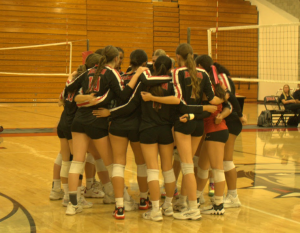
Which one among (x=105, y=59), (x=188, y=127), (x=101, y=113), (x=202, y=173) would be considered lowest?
(x=202, y=173)

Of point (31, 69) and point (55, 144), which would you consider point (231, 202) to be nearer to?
point (55, 144)

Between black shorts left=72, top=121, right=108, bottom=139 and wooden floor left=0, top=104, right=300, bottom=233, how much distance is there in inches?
30.3

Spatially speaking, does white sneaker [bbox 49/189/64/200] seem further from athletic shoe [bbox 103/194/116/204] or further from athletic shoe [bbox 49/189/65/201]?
athletic shoe [bbox 103/194/116/204]

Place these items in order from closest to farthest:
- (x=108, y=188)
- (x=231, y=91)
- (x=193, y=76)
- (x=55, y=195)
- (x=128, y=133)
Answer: (x=193, y=76) → (x=128, y=133) → (x=231, y=91) → (x=108, y=188) → (x=55, y=195)

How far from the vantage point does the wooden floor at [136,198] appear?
3725 mm

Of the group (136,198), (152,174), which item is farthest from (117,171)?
(136,198)

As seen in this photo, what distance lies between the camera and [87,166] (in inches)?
191

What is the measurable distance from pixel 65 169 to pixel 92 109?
Result: 0.82m

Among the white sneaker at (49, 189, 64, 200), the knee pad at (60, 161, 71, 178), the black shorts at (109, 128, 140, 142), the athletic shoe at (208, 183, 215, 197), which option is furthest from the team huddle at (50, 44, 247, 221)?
the athletic shoe at (208, 183, 215, 197)

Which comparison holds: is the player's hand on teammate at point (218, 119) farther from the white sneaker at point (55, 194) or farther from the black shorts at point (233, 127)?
the white sneaker at point (55, 194)

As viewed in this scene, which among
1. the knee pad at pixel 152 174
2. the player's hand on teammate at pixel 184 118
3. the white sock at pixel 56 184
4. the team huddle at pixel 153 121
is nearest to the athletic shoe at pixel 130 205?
the team huddle at pixel 153 121

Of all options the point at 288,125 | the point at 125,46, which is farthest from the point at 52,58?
the point at 288,125

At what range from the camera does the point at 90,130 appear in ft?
13.0

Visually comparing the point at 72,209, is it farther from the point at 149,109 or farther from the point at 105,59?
the point at 105,59
